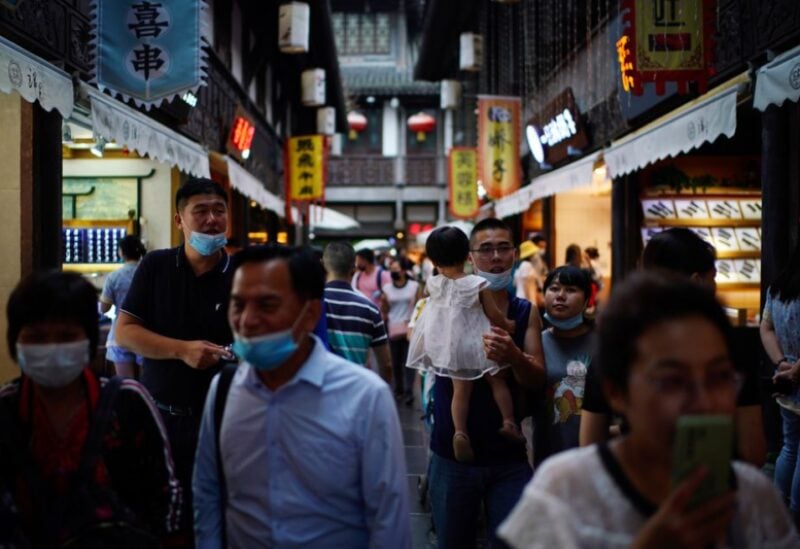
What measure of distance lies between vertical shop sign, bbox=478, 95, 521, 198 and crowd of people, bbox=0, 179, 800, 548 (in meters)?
12.7

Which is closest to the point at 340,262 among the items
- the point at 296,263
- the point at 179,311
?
the point at 179,311

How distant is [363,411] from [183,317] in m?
1.82

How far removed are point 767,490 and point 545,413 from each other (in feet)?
7.42

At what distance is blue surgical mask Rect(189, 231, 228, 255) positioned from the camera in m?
3.97

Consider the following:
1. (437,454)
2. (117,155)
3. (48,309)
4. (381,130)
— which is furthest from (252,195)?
(381,130)

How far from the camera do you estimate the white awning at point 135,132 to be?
22.5 feet

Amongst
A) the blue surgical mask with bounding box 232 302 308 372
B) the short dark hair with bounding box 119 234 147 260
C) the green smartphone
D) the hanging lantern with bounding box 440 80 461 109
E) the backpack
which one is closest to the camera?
the green smartphone

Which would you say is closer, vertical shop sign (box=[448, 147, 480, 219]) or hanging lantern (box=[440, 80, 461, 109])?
hanging lantern (box=[440, 80, 461, 109])

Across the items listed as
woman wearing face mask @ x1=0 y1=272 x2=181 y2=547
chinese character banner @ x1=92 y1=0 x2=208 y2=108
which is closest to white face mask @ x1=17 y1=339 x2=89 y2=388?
woman wearing face mask @ x1=0 y1=272 x2=181 y2=547

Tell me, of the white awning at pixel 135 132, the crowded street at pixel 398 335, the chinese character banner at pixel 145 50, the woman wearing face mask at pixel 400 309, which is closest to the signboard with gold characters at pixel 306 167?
the crowded street at pixel 398 335

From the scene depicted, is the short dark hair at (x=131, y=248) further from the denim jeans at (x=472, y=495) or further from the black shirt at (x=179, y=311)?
the denim jeans at (x=472, y=495)

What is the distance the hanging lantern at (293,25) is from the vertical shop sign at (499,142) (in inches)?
168

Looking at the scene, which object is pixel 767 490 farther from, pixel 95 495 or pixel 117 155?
pixel 117 155

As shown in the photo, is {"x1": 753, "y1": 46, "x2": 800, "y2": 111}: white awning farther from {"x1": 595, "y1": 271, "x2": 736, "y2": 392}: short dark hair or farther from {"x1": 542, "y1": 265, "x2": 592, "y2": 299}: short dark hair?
{"x1": 595, "y1": 271, "x2": 736, "y2": 392}: short dark hair
